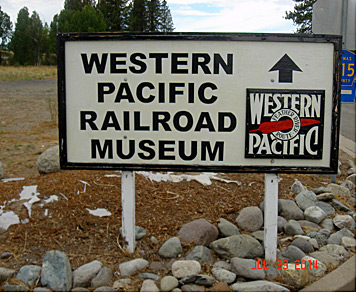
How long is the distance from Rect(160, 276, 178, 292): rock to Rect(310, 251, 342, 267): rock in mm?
1412

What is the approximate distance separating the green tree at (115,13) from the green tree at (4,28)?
17.3m

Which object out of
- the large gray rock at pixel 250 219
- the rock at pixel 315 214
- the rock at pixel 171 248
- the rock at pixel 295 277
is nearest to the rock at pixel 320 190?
the rock at pixel 315 214

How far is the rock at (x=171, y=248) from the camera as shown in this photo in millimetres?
3891

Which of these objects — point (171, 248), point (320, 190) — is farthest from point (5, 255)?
point (320, 190)

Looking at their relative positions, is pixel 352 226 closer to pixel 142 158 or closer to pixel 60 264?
pixel 142 158

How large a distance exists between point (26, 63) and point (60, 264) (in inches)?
2646

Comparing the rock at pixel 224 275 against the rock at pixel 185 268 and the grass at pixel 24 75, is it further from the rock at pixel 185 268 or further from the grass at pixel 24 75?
the grass at pixel 24 75

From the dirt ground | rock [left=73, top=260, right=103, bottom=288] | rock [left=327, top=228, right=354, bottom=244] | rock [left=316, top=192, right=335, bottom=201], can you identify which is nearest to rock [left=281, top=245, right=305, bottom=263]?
rock [left=327, top=228, right=354, bottom=244]

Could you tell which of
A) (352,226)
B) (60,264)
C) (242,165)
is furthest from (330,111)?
(60,264)

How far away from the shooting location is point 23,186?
4.86 metres

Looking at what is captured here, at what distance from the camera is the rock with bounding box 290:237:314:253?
13.5 ft

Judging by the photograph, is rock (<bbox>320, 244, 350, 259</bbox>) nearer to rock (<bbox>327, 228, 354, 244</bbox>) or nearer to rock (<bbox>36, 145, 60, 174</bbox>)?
rock (<bbox>327, 228, 354, 244</bbox>)

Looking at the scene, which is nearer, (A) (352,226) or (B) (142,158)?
(B) (142,158)

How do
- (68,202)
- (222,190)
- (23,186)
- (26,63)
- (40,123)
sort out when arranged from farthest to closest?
(26,63) → (40,123) → (222,190) → (23,186) → (68,202)
